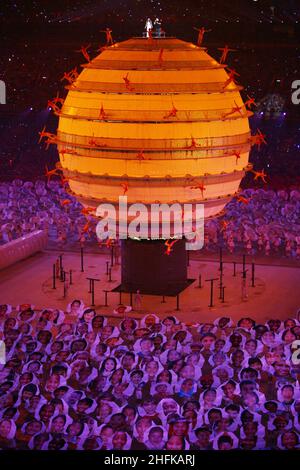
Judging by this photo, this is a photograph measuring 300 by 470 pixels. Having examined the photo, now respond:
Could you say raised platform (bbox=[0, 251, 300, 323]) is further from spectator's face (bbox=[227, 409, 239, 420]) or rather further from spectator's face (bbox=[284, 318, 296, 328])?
spectator's face (bbox=[227, 409, 239, 420])

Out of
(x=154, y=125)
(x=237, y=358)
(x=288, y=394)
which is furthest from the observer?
(x=154, y=125)

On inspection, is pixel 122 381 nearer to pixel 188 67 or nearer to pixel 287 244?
pixel 188 67

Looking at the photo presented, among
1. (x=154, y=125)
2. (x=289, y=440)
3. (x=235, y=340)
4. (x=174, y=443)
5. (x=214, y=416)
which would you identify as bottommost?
(x=174, y=443)

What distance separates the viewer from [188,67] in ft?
74.4

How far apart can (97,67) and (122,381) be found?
336 inches

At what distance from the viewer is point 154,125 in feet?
73.0

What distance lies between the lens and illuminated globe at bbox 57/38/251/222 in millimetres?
22297

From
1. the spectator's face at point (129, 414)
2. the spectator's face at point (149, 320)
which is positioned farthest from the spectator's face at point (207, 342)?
the spectator's face at point (129, 414)

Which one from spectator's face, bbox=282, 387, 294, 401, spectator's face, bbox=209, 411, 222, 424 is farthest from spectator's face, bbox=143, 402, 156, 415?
spectator's face, bbox=282, 387, 294, 401

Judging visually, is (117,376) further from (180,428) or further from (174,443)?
(174,443)

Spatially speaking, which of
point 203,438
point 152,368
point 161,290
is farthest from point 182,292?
point 203,438

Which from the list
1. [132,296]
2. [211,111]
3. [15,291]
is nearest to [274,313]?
[132,296]

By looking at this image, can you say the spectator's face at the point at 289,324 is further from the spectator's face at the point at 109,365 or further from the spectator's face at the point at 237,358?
the spectator's face at the point at 109,365

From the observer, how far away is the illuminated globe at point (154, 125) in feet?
73.2
